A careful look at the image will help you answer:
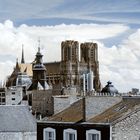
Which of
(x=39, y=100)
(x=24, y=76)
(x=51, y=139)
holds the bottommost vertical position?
(x=51, y=139)

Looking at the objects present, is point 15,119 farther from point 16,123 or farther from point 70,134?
point 70,134

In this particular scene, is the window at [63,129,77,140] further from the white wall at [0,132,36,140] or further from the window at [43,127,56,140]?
the white wall at [0,132,36,140]

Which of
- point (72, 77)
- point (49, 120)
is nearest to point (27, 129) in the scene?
point (49, 120)

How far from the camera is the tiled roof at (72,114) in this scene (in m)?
30.9

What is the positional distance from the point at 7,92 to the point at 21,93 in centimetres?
347

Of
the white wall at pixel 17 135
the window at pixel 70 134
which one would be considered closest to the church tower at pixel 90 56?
the white wall at pixel 17 135

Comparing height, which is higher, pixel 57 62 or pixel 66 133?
pixel 57 62

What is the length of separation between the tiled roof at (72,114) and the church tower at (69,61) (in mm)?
143807

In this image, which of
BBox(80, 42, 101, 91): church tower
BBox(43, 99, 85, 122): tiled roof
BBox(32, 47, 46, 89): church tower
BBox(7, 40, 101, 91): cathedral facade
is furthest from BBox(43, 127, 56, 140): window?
BBox(80, 42, 101, 91): church tower

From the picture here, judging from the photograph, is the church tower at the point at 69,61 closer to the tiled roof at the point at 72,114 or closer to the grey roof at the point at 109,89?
the grey roof at the point at 109,89

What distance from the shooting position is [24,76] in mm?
159625

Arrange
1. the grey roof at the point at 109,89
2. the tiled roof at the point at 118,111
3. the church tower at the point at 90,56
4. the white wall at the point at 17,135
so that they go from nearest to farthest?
the tiled roof at the point at 118,111
the white wall at the point at 17,135
the grey roof at the point at 109,89
the church tower at the point at 90,56

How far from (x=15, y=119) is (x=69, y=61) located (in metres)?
133

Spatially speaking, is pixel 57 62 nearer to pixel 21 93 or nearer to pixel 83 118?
pixel 21 93
